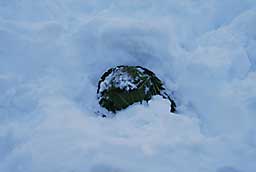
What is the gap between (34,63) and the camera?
3557mm

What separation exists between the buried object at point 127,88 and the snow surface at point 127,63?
84mm

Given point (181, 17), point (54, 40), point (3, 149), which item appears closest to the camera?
point (3, 149)

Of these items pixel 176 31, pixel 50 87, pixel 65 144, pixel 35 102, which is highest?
pixel 176 31

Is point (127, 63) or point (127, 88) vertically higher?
point (127, 63)

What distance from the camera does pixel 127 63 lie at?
3555 mm

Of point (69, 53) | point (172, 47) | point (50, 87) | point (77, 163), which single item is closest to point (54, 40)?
point (69, 53)

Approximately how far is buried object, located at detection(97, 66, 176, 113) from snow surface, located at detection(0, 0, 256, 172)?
→ 84mm

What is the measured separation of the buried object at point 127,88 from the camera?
305 centimetres

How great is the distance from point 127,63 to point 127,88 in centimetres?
53

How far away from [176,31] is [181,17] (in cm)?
28

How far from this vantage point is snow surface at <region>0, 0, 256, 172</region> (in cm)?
256

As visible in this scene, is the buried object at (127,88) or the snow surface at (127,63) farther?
the buried object at (127,88)

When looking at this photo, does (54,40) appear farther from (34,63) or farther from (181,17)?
(181,17)

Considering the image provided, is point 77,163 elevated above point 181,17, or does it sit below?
below
